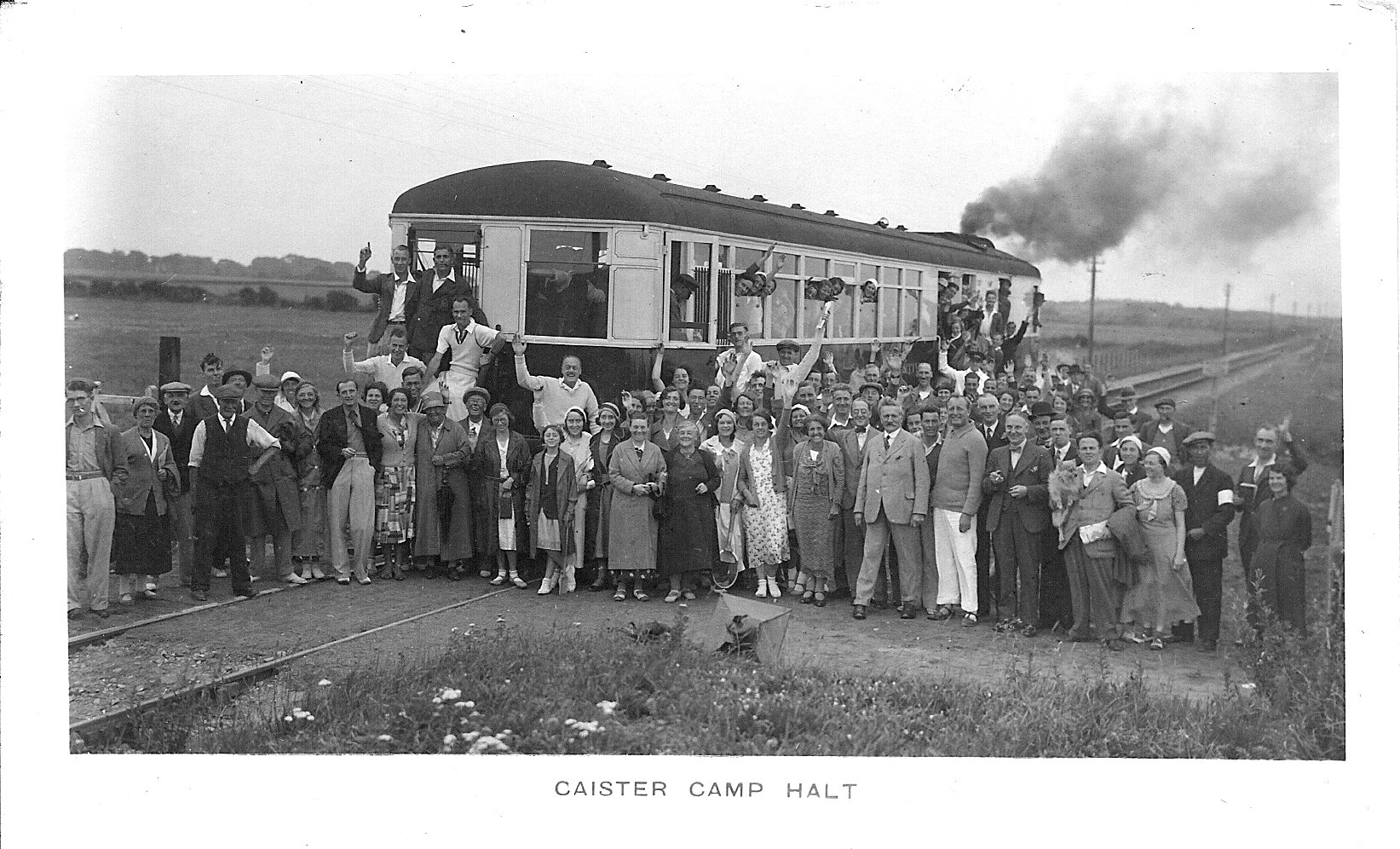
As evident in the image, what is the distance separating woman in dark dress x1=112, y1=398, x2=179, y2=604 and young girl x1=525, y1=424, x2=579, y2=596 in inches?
84.0

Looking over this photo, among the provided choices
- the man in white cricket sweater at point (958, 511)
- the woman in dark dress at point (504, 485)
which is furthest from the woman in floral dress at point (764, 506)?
the woman in dark dress at point (504, 485)

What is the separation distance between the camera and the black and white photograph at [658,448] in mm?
5762

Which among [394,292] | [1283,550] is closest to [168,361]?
[394,292]

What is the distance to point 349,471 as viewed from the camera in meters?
7.36

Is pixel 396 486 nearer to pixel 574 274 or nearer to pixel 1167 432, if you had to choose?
pixel 574 274

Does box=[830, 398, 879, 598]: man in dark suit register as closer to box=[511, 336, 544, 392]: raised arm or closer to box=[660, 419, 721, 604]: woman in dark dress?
box=[660, 419, 721, 604]: woman in dark dress

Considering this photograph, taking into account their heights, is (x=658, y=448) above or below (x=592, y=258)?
below

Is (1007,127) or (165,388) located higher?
(1007,127)

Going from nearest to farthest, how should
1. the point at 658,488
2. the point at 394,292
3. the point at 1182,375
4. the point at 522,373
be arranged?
the point at 1182,375, the point at 658,488, the point at 522,373, the point at 394,292

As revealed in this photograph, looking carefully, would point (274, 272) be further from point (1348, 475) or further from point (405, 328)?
point (1348, 475)

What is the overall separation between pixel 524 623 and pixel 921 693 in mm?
2191

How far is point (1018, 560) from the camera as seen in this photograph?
673 cm

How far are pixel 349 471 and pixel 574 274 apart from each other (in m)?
1.88

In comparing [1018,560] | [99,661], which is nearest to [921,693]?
[1018,560]
